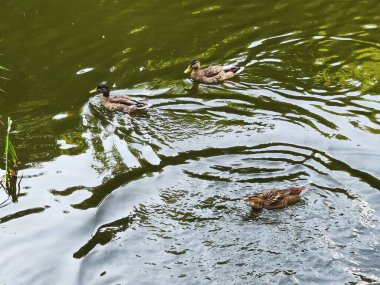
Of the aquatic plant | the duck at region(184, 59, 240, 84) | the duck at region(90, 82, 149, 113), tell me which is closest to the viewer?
the aquatic plant

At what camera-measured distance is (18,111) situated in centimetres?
1051

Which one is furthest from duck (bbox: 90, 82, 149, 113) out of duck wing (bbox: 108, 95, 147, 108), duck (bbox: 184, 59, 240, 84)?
duck (bbox: 184, 59, 240, 84)

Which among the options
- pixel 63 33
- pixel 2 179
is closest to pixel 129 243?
pixel 2 179

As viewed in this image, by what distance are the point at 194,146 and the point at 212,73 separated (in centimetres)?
231

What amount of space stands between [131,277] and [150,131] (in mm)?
3296

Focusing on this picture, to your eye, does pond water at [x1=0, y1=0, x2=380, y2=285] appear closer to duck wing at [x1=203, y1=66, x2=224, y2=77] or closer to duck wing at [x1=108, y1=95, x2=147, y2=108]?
duck wing at [x1=108, y1=95, x2=147, y2=108]

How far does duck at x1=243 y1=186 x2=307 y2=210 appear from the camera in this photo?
7.26 m

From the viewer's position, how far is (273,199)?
729 cm

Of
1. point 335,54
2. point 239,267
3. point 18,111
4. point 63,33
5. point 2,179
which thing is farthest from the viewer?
point 63,33

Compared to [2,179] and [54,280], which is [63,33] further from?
[54,280]

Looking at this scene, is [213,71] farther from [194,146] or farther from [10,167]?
[10,167]

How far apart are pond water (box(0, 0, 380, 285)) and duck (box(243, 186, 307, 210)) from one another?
10 centimetres

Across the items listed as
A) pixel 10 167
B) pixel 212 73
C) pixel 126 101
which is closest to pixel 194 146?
pixel 126 101

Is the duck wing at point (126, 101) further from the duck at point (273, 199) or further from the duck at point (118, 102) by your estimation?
the duck at point (273, 199)
